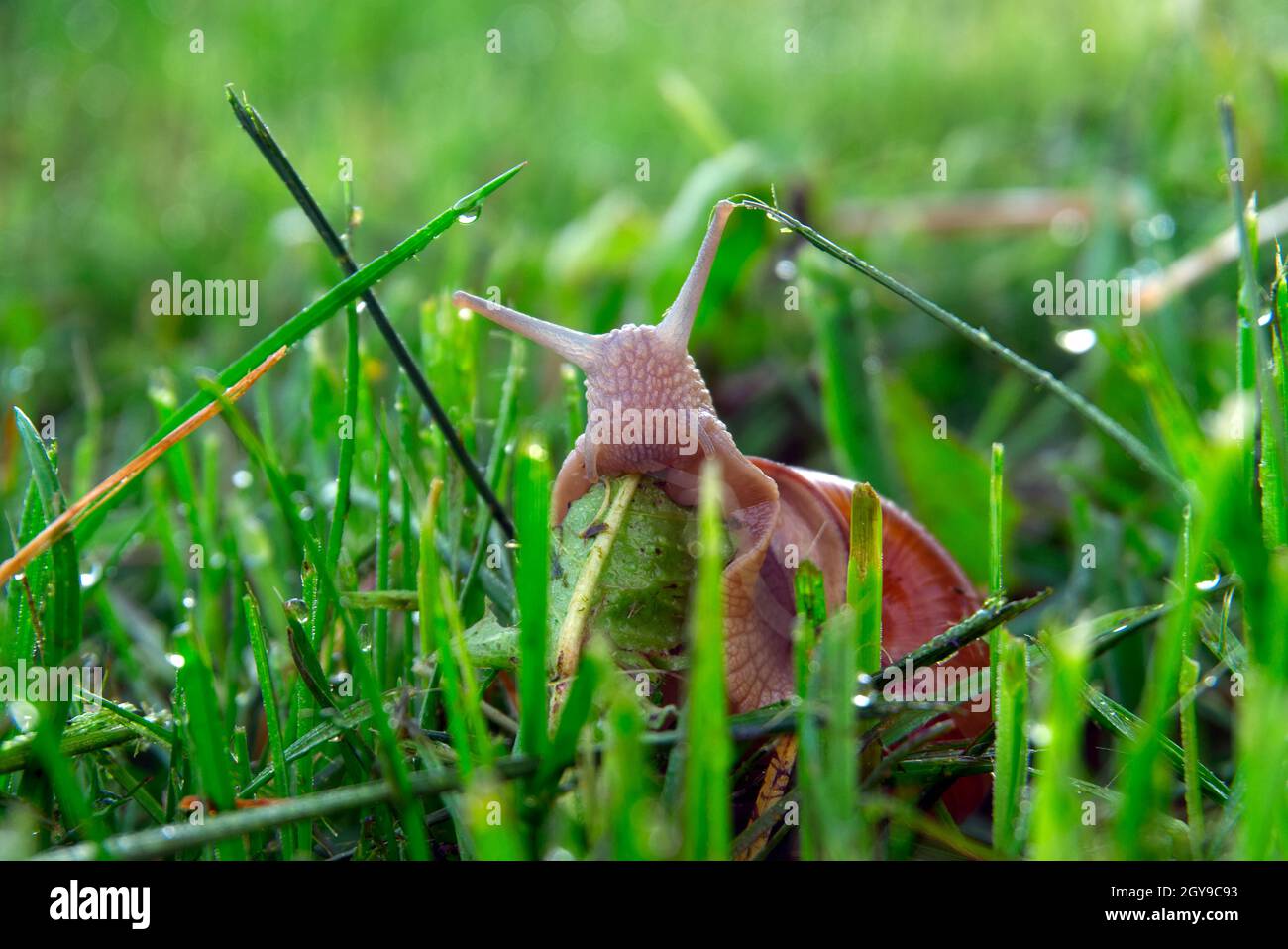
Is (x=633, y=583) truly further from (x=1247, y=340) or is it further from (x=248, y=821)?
(x=1247, y=340)

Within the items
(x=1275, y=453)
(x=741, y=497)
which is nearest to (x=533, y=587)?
(x=741, y=497)

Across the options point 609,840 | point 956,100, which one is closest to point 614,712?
point 609,840

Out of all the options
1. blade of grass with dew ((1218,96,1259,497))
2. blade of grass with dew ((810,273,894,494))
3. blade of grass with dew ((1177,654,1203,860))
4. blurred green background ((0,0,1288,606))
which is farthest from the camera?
blurred green background ((0,0,1288,606))

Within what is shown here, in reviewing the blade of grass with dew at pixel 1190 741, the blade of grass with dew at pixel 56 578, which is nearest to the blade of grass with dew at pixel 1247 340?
the blade of grass with dew at pixel 1190 741

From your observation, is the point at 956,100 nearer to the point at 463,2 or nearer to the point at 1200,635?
the point at 463,2

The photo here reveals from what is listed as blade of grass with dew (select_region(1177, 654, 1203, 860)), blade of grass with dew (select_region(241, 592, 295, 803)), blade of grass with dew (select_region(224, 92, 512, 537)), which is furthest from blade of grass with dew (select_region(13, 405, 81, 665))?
blade of grass with dew (select_region(1177, 654, 1203, 860))

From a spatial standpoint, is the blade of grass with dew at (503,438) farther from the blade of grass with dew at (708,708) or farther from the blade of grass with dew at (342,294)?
the blade of grass with dew at (708,708)

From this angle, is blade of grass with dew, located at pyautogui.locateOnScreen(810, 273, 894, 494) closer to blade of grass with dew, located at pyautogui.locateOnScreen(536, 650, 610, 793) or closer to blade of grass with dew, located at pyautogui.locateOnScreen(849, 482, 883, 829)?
blade of grass with dew, located at pyautogui.locateOnScreen(849, 482, 883, 829)
